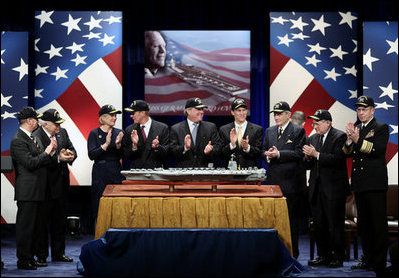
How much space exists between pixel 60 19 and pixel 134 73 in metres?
1.32

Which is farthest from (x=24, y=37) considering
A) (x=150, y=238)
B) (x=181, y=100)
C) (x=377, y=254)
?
(x=377, y=254)

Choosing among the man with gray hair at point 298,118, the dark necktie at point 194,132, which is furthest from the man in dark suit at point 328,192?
the man with gray hair at point 298,118

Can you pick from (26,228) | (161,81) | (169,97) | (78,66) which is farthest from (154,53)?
(26,228)

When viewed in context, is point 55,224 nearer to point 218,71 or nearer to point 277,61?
point 218,71

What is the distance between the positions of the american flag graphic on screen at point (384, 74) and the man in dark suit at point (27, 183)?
470 centimetres

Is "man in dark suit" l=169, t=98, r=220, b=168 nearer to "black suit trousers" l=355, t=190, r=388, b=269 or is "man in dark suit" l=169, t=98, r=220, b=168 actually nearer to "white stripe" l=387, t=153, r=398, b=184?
"black suit trousers" l=355, t=190, r=388, b=269

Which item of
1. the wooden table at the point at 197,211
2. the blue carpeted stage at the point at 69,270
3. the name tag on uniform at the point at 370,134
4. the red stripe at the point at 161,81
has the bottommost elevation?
the blue carpeted stage at the point at 69,270

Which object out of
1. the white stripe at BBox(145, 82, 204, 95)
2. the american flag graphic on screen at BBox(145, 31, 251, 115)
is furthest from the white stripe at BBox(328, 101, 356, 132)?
the white stripe at BBox(145, 82, 204, 95)

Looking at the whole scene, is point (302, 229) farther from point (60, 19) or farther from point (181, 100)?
point (60, 19)

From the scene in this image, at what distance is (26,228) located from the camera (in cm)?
634

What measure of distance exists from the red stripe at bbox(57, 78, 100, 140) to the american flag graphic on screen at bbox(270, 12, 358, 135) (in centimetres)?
258

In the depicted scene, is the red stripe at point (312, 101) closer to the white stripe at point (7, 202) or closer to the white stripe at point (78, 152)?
the white stripe at point (78, 152)

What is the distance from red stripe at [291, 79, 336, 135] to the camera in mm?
8844

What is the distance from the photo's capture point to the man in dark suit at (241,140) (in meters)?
6.99
